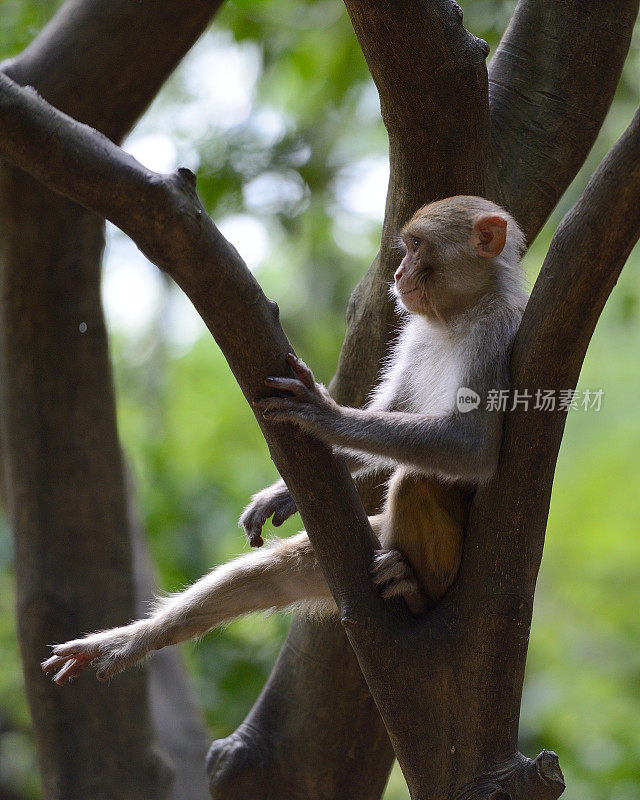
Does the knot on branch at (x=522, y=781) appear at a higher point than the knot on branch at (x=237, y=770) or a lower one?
higher

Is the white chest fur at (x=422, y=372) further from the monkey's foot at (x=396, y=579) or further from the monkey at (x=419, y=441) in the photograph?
the monkey's foot at (x=396, y=579)

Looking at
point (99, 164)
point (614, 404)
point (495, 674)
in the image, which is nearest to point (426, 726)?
point (495, 674)

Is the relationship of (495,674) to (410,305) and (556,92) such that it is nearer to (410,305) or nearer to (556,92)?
(410,305)

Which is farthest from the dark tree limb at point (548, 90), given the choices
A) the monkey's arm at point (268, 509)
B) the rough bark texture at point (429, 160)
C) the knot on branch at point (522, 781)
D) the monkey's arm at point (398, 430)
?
the knot on branch at point (522, 781)

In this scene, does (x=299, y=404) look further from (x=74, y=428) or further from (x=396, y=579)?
(x=74, y=428)

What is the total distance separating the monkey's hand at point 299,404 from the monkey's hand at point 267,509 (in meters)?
0.73

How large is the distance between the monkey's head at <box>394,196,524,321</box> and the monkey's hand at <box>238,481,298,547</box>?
0.87 m

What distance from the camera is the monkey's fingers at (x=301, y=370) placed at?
102 inches

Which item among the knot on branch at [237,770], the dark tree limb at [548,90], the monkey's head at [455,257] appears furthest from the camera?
the knot on branch at [237,770]

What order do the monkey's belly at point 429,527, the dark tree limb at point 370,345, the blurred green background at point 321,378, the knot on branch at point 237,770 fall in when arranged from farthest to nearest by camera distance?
the blurred green background at point 321,378 < the knot on branch at point 237,770 < the dark tree limb at point 370,345 < the monkey's belly at point 429,527

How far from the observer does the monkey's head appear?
3285 millimetres

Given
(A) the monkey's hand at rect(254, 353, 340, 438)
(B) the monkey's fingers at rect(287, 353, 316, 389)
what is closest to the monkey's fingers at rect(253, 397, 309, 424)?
(A) the monkey's hand at rect(254, 353, 340, 438)

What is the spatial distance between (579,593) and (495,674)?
7998mm

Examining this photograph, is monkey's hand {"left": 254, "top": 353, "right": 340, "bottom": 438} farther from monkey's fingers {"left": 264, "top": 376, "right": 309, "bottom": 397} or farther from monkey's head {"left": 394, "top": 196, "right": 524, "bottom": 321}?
monkey's head {"left": 394, "top": 196, "right": 524, "bottom": 321}
